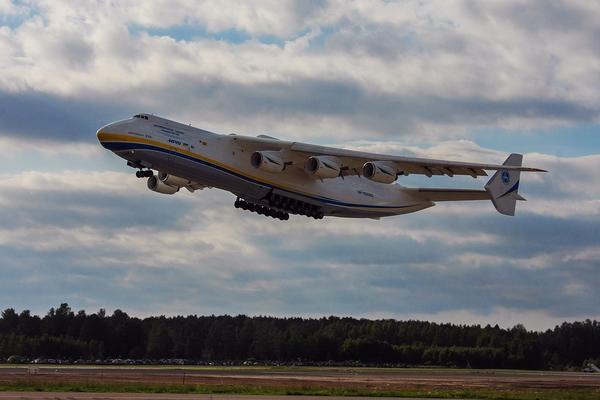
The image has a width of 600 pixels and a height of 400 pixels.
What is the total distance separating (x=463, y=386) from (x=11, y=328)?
5685 cm

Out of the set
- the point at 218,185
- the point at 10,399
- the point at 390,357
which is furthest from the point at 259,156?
the point at 390,357

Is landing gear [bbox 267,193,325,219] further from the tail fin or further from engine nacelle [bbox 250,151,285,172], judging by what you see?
the tail fin

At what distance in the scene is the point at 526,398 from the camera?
2530 centimetres

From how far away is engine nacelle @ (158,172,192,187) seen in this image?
36.0m

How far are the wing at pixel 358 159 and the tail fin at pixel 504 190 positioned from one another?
16.4 feet

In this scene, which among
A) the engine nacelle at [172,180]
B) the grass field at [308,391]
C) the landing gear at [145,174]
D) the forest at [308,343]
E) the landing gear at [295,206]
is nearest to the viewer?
the grass field at [308,391]

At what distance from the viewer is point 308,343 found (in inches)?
2468

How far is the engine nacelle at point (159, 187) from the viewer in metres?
36.5

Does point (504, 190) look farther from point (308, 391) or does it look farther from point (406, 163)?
point (308, 391)

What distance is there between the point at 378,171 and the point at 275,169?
348cm

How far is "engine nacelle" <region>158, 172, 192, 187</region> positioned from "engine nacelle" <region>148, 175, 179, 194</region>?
0.21 metres

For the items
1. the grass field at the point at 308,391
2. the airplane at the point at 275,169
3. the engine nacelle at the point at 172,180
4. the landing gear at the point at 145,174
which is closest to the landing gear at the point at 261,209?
the airplane at the point at 275,169

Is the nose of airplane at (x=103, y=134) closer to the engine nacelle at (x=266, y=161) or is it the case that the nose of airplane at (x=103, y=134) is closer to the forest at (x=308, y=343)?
the engine nacelle at (x=266, y=161)

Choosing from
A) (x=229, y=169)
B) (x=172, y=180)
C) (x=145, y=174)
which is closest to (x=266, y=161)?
(x=229, y=169)
